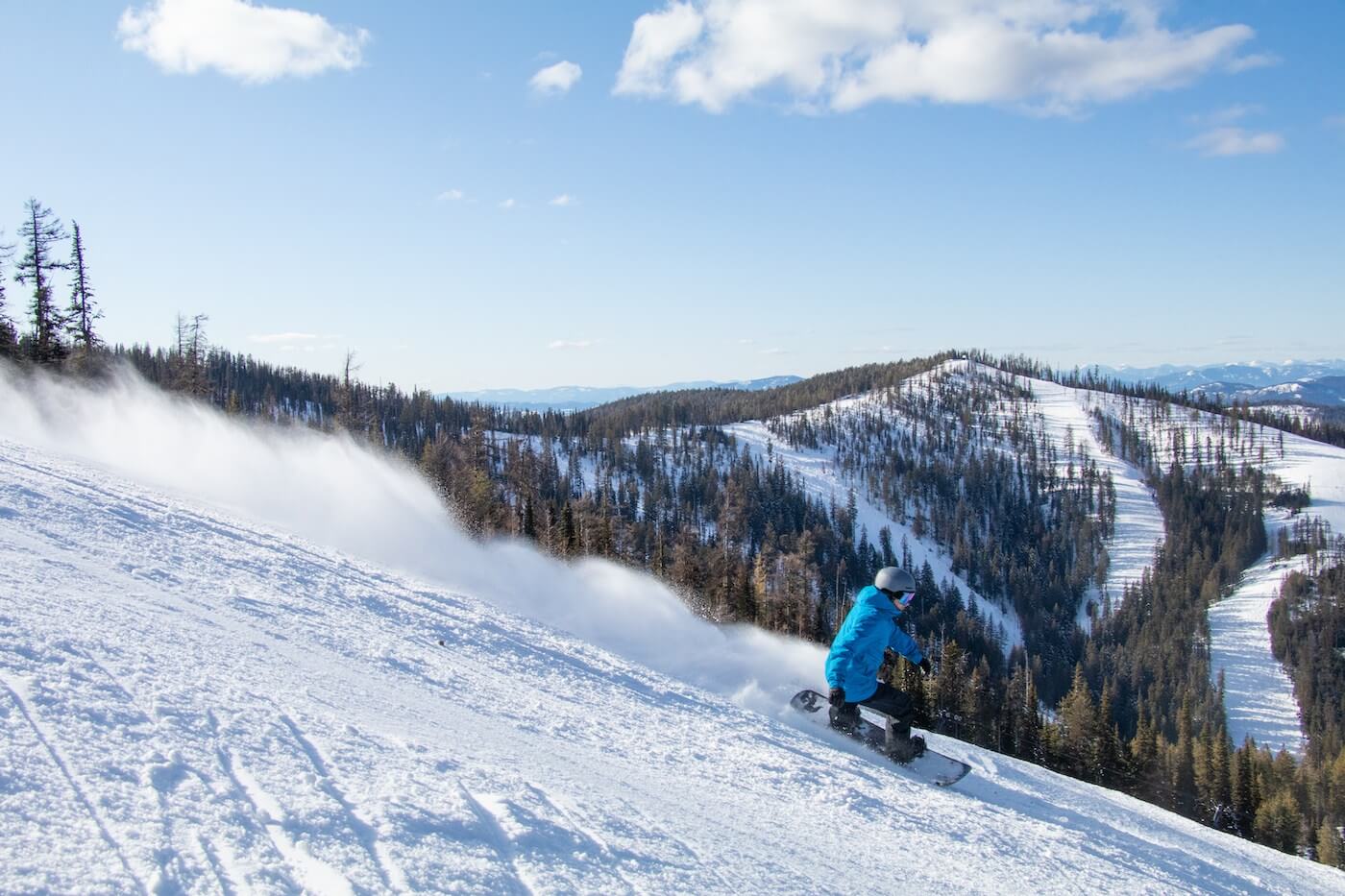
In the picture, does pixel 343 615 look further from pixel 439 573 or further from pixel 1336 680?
pixel 1336 680

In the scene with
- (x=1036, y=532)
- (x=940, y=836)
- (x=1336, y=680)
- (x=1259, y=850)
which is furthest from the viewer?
(x=1036, y=532)

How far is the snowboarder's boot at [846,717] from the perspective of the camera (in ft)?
29.4

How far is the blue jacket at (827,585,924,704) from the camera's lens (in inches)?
334

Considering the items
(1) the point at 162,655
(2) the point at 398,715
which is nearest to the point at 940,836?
(2) the point at 398,715

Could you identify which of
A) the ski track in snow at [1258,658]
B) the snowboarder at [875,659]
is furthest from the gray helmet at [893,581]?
the ski track in snow at [1258,658]

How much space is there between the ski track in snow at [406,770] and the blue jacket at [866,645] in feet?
2.73

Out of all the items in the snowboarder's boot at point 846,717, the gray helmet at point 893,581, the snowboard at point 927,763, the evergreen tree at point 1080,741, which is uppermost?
the gray helmet at point 893,581

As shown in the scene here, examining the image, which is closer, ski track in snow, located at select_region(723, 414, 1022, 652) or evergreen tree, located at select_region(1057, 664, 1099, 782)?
evergreen tree, located at select_region(1057, 664, 1099, 782)

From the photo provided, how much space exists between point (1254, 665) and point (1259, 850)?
162027 mm

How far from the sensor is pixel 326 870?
3318 millimetres

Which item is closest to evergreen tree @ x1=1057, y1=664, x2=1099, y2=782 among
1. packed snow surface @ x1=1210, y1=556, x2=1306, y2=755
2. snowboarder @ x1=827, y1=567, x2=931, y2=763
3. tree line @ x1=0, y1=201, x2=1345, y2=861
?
tree line @ x1=0, y1=201, x2=1345, y2=861

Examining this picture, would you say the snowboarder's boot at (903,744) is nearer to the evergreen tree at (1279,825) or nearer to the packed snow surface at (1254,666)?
the evergreen tree at (1279,825)

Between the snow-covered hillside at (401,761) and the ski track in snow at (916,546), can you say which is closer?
the snow-covered hillside at (401,761)

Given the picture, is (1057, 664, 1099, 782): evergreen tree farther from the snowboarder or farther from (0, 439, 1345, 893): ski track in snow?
the snowboarder
